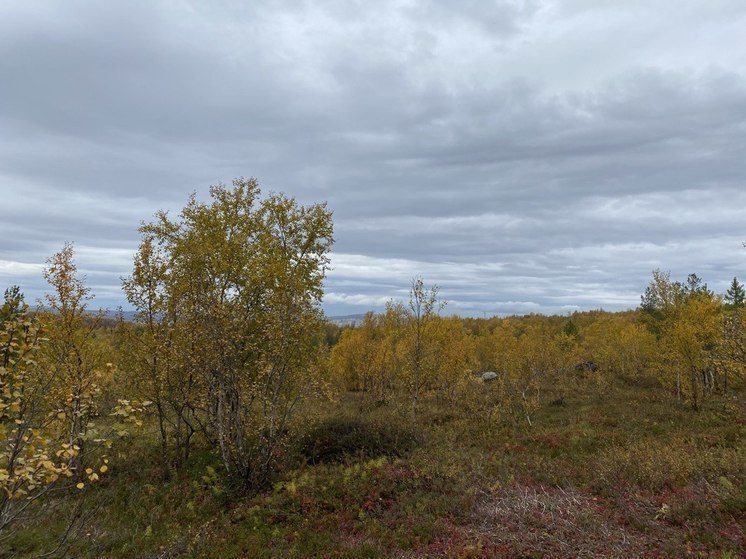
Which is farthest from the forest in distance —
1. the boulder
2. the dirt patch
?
the boulder

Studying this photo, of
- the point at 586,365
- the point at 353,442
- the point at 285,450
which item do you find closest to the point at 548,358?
the point at 586,365

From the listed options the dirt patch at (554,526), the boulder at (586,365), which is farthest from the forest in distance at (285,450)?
the boulder at (586,365)

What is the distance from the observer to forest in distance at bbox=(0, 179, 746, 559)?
10984 millimetres

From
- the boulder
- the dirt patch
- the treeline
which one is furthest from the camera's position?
the boulder

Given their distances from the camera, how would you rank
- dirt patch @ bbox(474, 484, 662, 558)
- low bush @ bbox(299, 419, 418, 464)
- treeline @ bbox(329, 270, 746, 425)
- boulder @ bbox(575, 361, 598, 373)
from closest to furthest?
1. dirt patch @ bbox(474, 484, 662, 558)
2. low bush @ bbox(299, 419, 418, 464)
3. treeline @ bbox(329, 270, 746, 425)
4. boulder @ bbox(575, 361, 598, 373)

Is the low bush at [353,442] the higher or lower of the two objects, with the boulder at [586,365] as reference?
lower

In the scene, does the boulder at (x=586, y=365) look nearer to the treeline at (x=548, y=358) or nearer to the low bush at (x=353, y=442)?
the treeline at (x=548, y=358)

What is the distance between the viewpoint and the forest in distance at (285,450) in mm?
10984

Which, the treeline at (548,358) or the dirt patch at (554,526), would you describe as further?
the treeline at (548,358)

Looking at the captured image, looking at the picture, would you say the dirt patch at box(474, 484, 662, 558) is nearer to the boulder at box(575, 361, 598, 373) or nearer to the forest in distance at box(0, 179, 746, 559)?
the forest in distance at box(0, 179, 746, 559)

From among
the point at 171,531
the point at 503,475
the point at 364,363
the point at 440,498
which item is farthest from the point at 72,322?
the point at 364,363

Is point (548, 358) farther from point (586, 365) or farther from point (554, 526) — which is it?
point (554, 526)

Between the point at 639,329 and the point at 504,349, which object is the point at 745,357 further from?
the point at 639,329

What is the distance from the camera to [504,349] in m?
46.4
